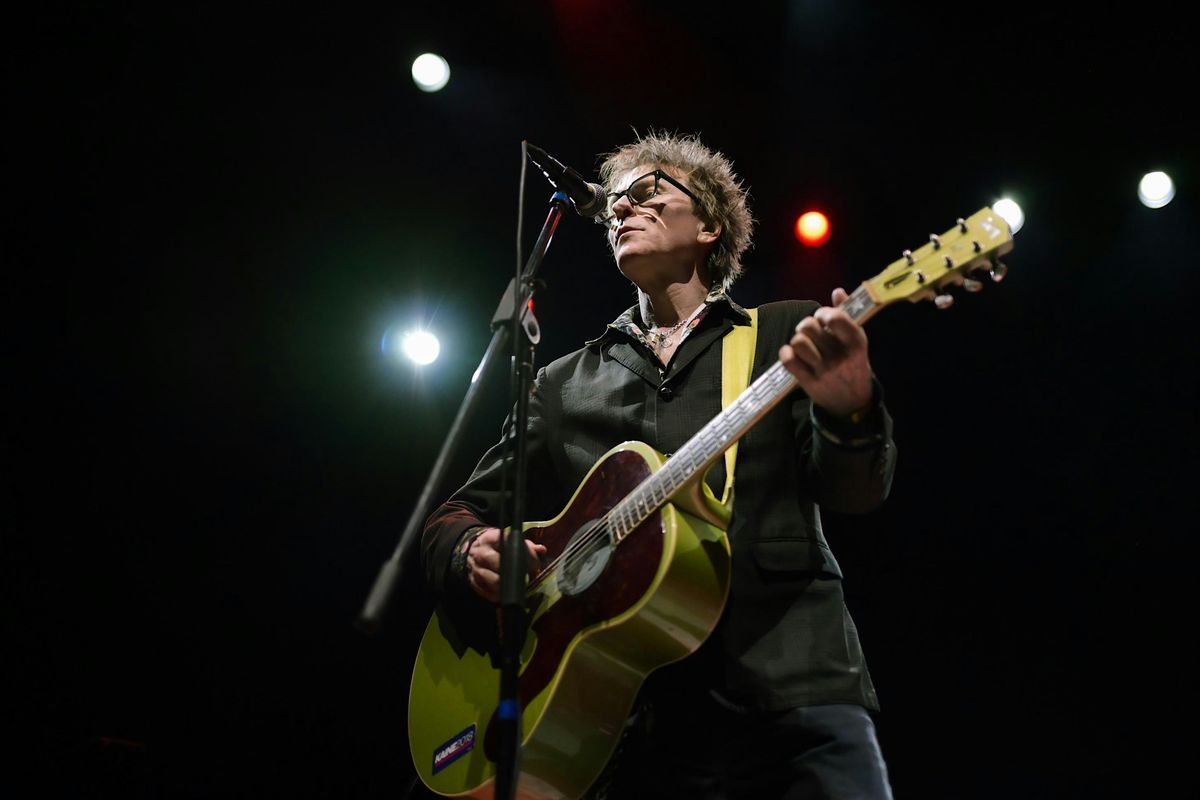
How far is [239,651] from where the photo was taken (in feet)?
16.1

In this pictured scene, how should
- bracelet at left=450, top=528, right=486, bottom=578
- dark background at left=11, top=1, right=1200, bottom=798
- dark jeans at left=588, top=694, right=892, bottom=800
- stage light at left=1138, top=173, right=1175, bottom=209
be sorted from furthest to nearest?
stage light at left=1138, top=173, right=1175, bottom=209
dark background at left=11, top=1, right=1200, bottom=798
bracelet at left=450, top=528, right=486, bottom=578
dark jeans at left=588, top=694, right=892, bottom=800

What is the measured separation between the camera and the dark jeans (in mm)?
1898

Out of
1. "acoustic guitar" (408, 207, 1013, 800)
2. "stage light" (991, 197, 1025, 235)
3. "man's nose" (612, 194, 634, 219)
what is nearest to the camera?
"acoustic guitar" (408, 207, 1013, 800)

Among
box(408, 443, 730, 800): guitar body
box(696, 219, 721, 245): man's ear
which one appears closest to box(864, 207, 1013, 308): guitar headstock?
box(408, 443, 730, 800): guitar body

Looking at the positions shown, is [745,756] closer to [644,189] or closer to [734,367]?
[734,367]

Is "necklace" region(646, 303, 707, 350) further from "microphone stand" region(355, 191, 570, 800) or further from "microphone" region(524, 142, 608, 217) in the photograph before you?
"microphone stand" region(355, 191, 570, 800)

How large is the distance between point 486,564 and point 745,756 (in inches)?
32.9

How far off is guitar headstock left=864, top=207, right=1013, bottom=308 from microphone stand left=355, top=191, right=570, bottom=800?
84cm

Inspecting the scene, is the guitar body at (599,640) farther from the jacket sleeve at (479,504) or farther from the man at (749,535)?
the jacket sleeve at (479,504)

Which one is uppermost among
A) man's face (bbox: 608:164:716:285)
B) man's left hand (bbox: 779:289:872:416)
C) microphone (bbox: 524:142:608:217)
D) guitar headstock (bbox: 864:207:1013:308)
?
man's face (bbox: 608:164:716:285)

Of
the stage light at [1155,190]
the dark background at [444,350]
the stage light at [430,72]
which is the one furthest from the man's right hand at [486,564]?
the stage light at [1155,190]

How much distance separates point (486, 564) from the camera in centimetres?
Result: 233

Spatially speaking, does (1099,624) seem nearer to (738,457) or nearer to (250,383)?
(738,457)

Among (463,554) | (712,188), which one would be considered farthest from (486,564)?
(712,188)
